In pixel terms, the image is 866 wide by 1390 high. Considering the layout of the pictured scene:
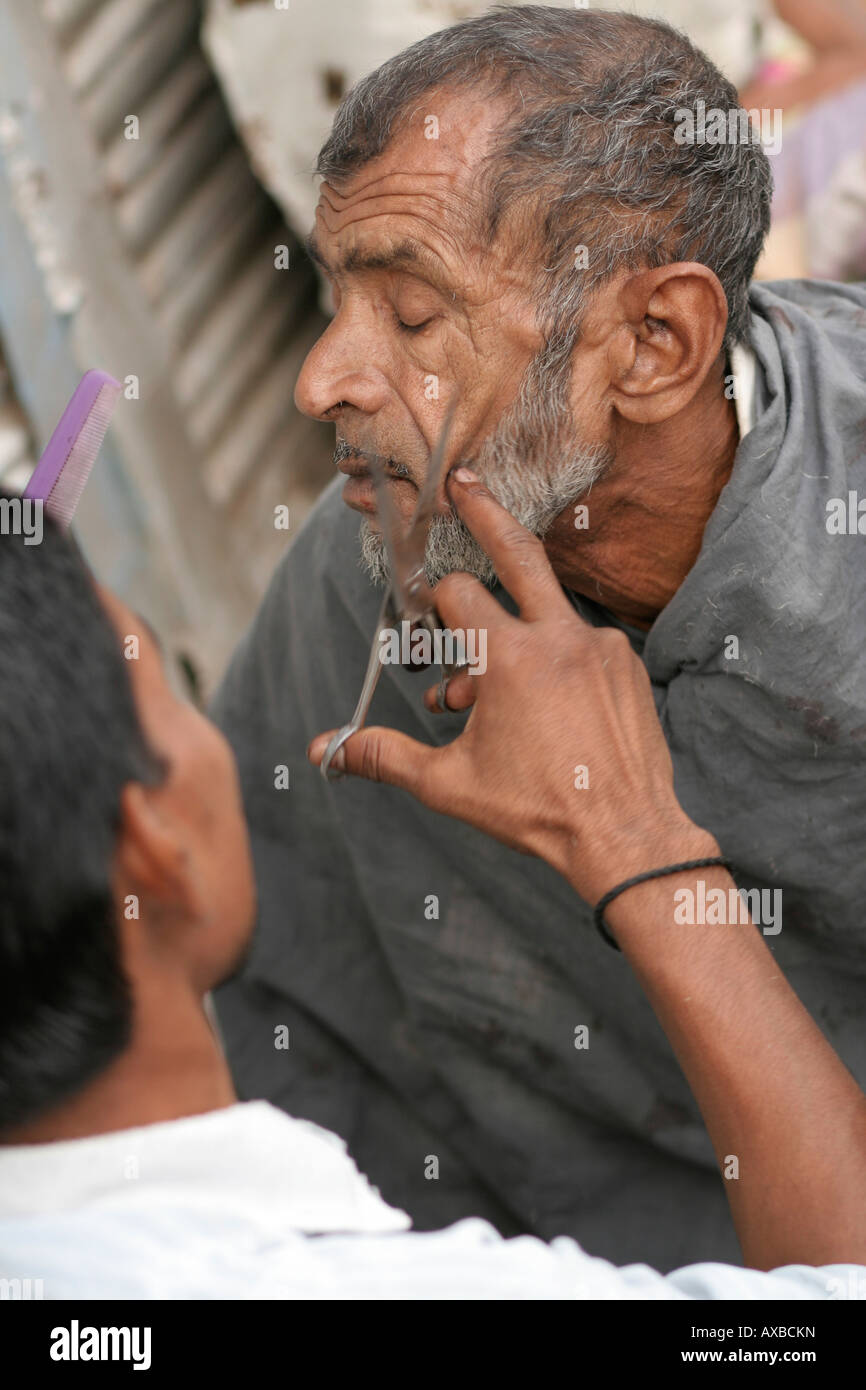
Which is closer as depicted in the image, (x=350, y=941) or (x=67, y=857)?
(x=67, y=857)

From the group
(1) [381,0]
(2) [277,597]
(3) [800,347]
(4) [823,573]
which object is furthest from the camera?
(1) [381,0]

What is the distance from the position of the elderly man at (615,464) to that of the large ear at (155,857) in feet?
1.46

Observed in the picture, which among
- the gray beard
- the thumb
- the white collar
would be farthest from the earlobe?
the gray beard

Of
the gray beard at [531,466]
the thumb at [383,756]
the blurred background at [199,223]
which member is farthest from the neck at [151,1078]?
the blurred background at [199,223]

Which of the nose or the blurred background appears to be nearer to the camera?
the nose

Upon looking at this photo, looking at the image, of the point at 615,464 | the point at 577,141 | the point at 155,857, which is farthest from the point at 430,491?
the point at 155,857

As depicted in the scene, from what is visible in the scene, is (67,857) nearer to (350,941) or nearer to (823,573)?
(823,573)

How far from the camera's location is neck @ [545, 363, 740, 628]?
5.53 ft

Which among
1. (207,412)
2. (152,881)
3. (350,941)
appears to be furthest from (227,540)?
(152,881)

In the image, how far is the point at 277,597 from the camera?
218 centimetres

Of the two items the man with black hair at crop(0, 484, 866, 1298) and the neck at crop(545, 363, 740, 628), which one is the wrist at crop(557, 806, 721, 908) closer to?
the man with black hair at crop(0, 484, 866, 1298)

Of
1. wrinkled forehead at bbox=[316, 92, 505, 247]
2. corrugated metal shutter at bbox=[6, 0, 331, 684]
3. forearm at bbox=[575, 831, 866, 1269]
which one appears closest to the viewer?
forearm at bbox=[575, 831, 866, 1269]

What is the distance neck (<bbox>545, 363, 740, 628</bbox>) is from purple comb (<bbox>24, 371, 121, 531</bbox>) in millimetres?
634

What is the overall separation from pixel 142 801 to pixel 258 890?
1279 mm
